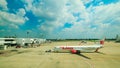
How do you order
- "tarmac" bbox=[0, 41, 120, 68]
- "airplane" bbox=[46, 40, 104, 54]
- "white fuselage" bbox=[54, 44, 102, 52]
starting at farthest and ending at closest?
1. "white fuselage" bbox=[54, 44, 102, 52]
2. "airplane" bbox=[46, 40, 104, 54]
3. "tarmac" bbox=[0, 41, 120, 68]

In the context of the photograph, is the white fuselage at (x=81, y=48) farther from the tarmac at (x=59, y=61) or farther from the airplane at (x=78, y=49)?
the tarmac at (x=59, y=61)

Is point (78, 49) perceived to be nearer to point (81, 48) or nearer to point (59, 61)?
point (81, 48)

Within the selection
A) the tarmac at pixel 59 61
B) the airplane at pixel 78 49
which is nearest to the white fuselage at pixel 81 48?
the airplane at pixel 78 49

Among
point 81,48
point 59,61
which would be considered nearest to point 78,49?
point 81,48

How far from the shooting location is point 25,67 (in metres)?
34.8

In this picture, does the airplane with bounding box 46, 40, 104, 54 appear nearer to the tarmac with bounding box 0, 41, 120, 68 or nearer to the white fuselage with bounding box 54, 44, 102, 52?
the white fuselage with bounding box 54, 44, 102, 52

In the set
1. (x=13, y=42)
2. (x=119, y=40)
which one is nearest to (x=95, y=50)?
(x=13, y=42)

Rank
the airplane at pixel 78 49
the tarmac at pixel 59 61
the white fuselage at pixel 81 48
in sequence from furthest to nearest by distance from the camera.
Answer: the white fuselage at pixel 81 48, the airplane at pixel 78 49, the tarmac at pixel 59 61

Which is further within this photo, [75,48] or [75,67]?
[75,48]

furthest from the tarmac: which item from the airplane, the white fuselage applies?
the white fuselage

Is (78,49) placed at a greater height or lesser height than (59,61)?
greater

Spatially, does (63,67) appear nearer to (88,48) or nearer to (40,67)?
(40,67)

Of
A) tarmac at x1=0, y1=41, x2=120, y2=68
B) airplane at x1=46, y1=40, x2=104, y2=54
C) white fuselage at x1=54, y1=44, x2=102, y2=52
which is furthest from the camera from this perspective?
white fuselage at x1=54, y1=44, x2=102, y2=52

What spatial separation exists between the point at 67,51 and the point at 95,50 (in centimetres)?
1440
